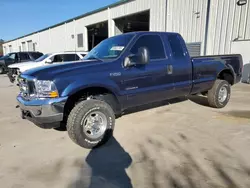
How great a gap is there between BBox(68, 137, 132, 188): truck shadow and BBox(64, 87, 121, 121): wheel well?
0.78 metres

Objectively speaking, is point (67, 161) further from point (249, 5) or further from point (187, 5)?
point (187, 5)

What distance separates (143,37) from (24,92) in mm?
2536

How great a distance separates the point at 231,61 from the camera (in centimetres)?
605

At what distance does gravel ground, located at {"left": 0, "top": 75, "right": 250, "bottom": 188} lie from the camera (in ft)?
8.84

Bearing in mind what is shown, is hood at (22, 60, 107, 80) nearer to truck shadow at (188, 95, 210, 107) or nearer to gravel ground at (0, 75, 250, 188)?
gravel ground at (0, 75, 250, 188)

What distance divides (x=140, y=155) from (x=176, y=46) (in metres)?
2.75

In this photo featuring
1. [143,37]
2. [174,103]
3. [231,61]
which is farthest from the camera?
[174,103]

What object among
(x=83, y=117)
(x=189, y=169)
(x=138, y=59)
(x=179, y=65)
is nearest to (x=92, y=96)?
(x=83, y=117)

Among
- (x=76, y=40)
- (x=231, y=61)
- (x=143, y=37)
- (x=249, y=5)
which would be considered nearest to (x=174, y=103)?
(x=231, y=61)

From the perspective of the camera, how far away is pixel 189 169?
2902mm

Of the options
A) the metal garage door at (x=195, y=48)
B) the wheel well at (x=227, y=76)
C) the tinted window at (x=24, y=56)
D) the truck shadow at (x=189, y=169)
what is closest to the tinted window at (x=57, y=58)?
the tinted window at (x=24, y=56)

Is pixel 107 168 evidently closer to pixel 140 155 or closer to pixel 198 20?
pixel 140 155

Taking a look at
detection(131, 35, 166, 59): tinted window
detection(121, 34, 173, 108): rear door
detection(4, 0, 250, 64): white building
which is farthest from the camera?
detection(4, 0, 250, 64): white building

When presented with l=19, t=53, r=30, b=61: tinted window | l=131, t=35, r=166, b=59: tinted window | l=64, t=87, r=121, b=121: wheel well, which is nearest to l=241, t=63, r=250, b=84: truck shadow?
l=131, t=35, r=166, b=59: tinted window
